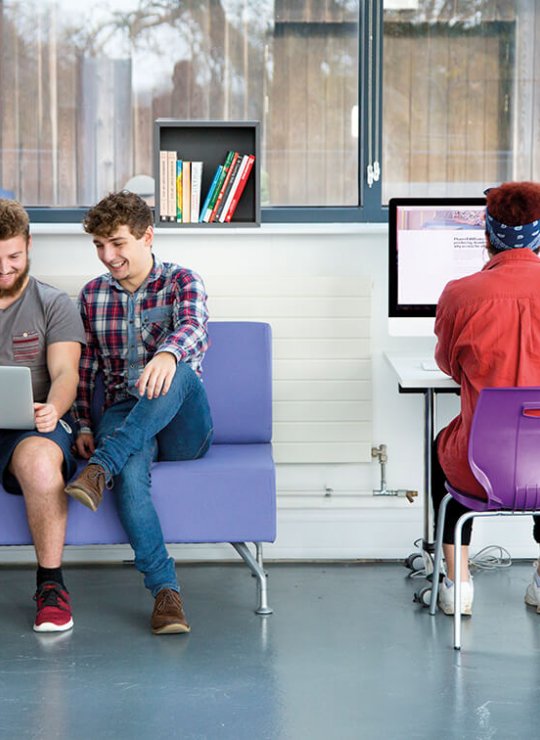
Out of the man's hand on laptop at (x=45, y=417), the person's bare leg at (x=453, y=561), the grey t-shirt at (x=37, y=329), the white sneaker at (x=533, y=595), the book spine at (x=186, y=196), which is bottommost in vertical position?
the white sneaker at (x=533, y=595)

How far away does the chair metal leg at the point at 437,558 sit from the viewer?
319 centimetres

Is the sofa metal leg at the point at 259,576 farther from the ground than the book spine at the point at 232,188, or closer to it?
closer to it

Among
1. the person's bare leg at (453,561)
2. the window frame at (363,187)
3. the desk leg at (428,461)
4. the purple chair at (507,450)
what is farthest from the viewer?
the window frame at (363,187)

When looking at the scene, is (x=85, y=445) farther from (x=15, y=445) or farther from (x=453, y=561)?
(x=453, y=561)

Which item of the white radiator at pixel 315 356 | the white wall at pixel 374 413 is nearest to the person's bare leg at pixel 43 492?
the white wall at pixel 374 413

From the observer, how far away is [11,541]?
322 cm

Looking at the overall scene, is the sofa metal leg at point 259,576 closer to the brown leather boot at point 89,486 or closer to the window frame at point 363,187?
the brown leather boot at point 89,486

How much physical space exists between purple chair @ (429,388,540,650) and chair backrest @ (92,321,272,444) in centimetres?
93

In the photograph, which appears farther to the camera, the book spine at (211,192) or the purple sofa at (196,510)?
the book spine at (211,192)

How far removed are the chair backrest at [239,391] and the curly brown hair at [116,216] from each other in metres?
0.49

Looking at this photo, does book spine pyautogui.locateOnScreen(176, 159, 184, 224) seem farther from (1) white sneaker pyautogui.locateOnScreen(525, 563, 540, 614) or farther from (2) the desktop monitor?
(1) white sneaker pyautogui.locateOnScreen(525, 563, 540, 614)

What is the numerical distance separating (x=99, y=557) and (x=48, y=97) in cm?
168

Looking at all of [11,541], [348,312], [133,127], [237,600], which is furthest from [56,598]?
[133,127]

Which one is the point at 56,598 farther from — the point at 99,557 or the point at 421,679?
the point at 421,679
